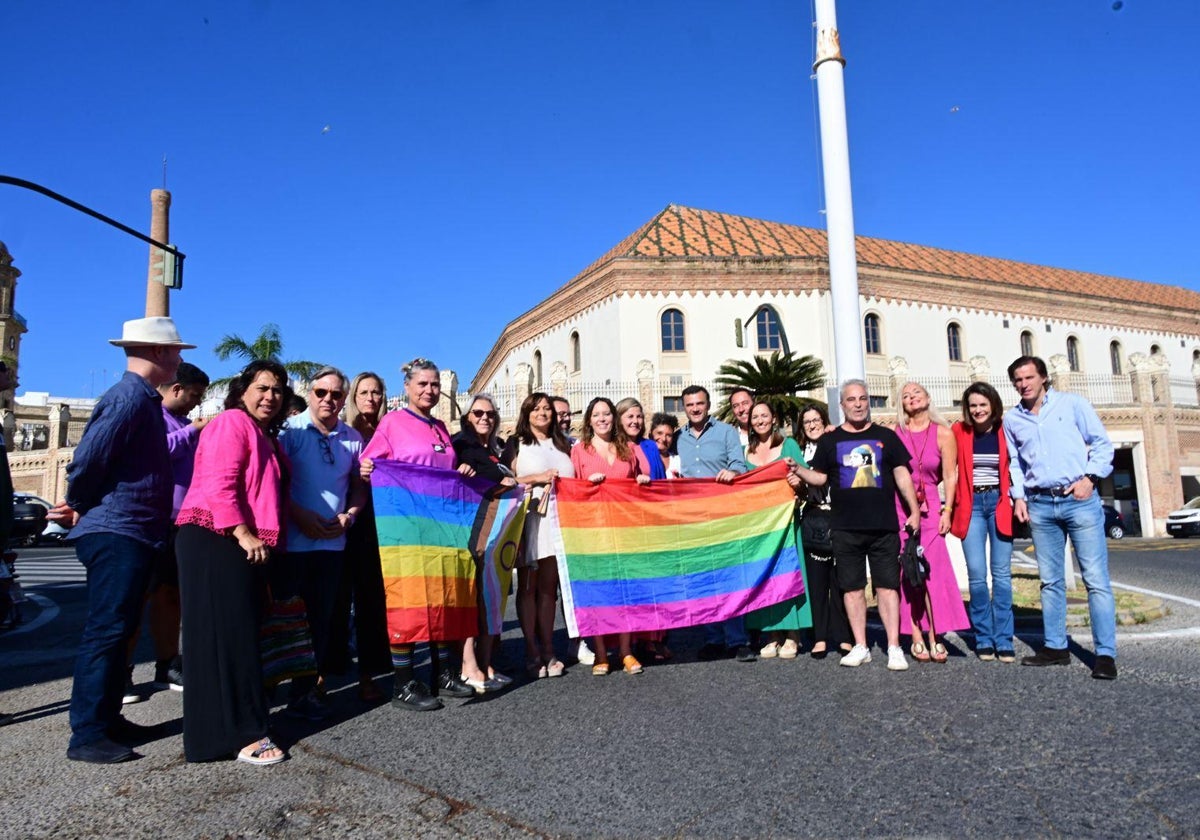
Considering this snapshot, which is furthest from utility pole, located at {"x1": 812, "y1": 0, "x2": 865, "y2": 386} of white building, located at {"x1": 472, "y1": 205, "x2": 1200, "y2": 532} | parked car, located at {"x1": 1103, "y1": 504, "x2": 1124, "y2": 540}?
parked car, located at {"x1": 1103, "y1": 504, "x2": 1124, "y2": 540}

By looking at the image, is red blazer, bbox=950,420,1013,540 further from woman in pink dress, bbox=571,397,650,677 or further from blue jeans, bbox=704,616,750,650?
woman in pink dress, bbox=571,397,650,677

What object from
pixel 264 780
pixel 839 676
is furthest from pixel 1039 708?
pixel 264 780

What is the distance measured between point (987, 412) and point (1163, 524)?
31554mm

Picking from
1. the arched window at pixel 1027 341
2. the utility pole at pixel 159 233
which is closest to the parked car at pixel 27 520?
the utility pole at pixel 159 233

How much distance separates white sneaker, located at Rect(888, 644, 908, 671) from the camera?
521 centimetres

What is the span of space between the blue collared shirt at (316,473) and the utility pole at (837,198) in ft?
24.5

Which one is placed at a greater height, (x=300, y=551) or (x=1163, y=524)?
(x=300, y=551)

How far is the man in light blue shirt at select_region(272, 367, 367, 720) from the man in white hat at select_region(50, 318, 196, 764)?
683 millimetres

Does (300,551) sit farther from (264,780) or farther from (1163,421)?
(1163,421)

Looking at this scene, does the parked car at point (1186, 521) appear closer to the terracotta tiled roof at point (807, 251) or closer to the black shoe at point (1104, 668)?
the terracotta tiled roof at point (807, 251)

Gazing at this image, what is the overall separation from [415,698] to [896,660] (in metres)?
3.18

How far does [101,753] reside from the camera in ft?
12.3

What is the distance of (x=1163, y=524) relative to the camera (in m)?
30.4

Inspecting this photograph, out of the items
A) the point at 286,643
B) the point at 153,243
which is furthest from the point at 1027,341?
the point at 286,643
